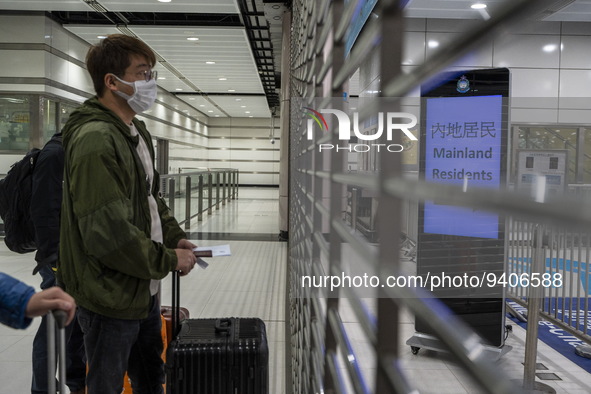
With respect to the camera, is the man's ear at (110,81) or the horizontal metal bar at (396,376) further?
the man's ear at (110,81)

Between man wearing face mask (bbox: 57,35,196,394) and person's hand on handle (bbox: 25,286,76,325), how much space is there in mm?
317

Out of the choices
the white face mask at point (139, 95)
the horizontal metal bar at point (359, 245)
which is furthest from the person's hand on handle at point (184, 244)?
the horizontal metal bar at point (359, 245)

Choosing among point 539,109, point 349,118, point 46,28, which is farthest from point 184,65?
point 349,118

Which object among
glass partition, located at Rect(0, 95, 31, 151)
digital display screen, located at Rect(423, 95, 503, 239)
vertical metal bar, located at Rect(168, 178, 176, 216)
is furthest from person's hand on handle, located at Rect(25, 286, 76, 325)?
glass partition, located at Rect(0, 95, 31, 151)

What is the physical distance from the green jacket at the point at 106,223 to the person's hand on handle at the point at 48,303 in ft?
1.04

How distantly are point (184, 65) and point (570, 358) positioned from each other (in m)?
11.5

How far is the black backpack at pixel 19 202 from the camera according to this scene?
254 cm

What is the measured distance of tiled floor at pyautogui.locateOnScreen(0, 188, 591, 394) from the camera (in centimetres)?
71

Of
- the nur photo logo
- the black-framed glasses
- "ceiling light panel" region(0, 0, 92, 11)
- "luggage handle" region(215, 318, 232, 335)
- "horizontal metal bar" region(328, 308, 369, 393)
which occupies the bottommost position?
"luggage handle" region(215, 318, 232, 335)

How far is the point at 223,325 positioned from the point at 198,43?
9.05m

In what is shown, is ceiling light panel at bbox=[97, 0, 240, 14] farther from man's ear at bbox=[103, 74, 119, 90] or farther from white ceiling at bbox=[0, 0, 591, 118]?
man's ear at bbox=[103, 74, 119, 90]

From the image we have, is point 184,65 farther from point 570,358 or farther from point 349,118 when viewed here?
point 349,118

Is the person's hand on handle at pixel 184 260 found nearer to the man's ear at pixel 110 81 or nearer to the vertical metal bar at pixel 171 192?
the man's ear at pixel 110 81

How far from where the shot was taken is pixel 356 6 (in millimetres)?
658
